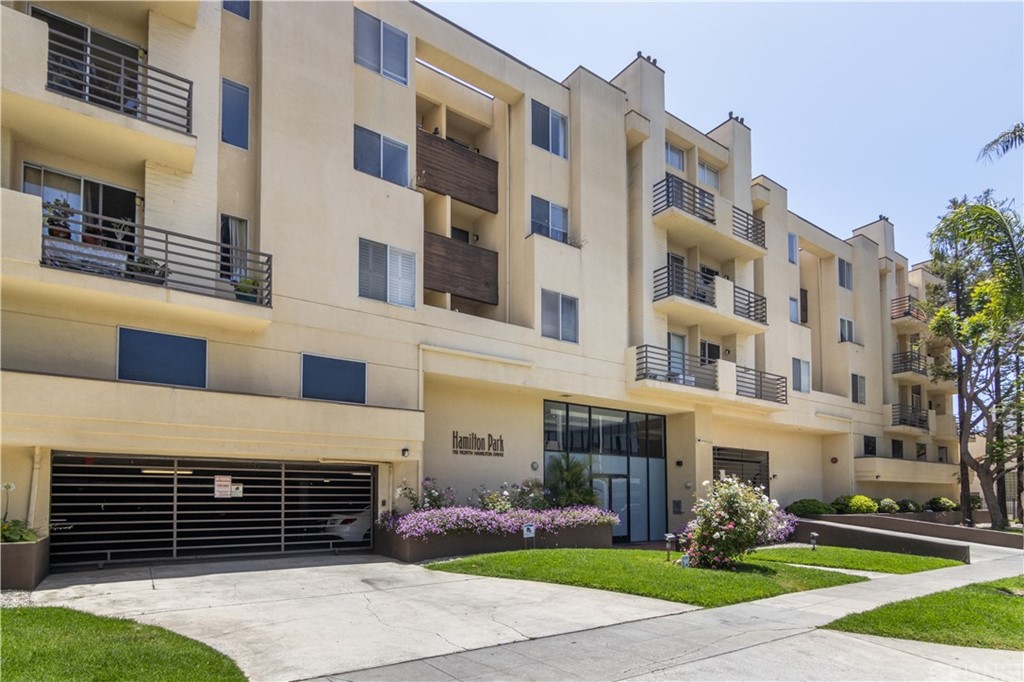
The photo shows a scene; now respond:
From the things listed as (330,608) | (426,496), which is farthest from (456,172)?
(330,608)

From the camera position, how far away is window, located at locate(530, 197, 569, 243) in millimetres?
22500

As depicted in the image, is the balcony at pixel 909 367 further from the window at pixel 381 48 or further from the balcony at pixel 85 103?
the balcony at pixel 85 103

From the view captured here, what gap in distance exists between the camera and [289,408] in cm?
1545

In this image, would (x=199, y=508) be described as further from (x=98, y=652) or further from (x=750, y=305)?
(x=750, y=305)

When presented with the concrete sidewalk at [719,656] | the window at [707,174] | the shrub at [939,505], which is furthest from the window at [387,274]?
the shrub at [939,505]

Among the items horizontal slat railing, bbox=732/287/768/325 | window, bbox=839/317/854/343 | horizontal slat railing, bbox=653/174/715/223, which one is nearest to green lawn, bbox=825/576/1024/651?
horizontal slat railing, bbox=653/174/715/223

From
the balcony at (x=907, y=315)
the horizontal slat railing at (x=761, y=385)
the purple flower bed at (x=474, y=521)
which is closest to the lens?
the purple flower bed at (x=474, y=521)

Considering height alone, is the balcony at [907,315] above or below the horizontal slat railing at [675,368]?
above

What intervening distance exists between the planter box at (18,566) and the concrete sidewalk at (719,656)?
276 inches

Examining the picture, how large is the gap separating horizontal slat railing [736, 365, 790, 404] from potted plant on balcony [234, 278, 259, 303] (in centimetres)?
1819

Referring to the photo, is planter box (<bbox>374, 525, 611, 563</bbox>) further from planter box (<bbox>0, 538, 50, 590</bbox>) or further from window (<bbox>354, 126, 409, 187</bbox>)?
window (<bbox>354, 126, 409, 187</bbox>)

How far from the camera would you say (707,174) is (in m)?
29.9

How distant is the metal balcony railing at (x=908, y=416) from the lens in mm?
37344

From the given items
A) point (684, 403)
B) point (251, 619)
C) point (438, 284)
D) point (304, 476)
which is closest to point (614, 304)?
point (684, 403)
